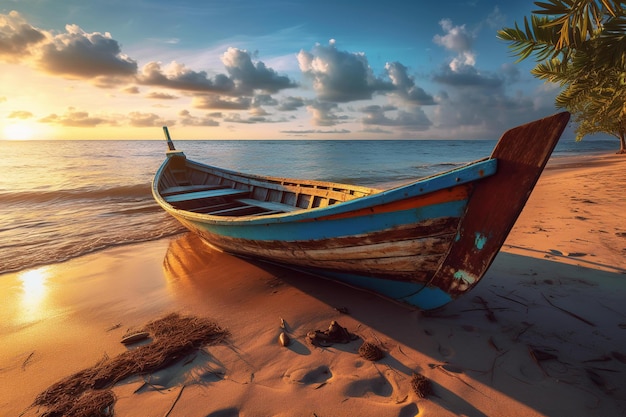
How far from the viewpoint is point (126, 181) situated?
759 inches

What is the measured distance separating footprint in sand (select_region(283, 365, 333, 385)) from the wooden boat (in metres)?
1.19

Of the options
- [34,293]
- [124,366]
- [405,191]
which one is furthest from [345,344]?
[34,293]

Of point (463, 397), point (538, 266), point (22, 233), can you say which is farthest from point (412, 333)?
point (22, 233)

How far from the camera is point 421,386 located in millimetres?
2453

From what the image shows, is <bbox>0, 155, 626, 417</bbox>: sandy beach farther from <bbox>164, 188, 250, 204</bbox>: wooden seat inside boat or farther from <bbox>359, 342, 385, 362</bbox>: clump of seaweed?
<bbox>164, 188, 250, 204</bbox>: wooden seat inside boat

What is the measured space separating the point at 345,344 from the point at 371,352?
327 millimetres

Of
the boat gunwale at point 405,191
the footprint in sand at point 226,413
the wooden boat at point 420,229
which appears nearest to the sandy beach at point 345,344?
the footprint in sand at point 226,413

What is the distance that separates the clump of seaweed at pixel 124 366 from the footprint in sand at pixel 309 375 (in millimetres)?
1030

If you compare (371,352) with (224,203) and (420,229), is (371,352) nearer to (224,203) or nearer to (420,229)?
(420,229)

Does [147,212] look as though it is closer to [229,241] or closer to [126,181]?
[229,241]

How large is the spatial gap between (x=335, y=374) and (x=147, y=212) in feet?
35.1

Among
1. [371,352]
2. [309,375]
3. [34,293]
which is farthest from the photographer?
[34,293]

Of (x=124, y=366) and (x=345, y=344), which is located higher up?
(x=345, y=344)

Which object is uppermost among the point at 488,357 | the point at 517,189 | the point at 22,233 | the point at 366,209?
the point at 517,189
